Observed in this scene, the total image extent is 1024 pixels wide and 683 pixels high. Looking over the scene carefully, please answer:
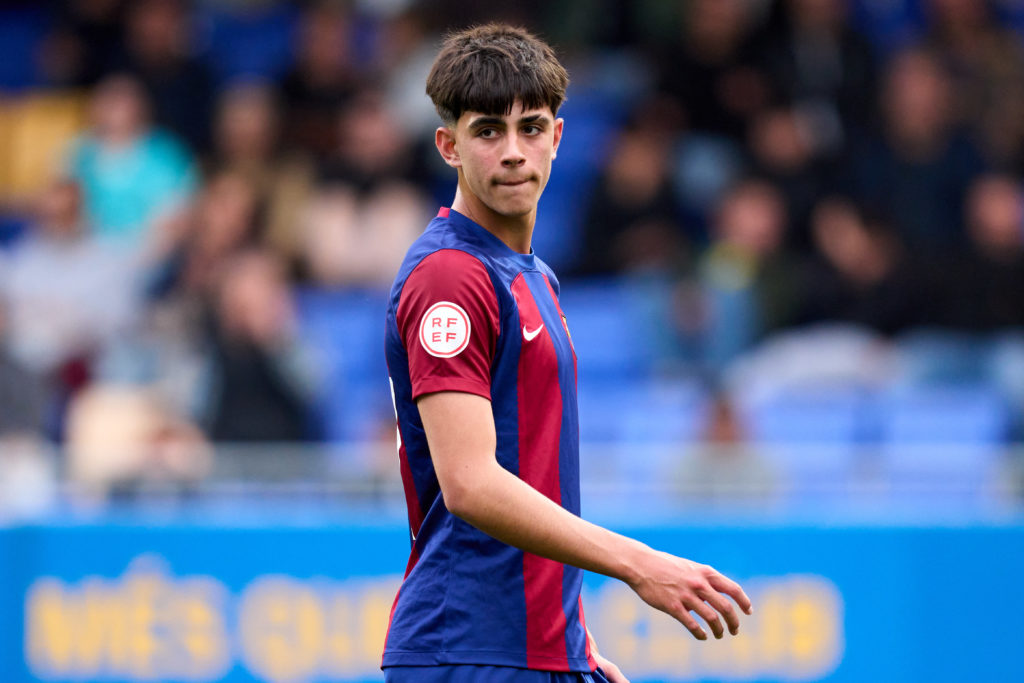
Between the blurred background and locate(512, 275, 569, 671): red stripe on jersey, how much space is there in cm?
335

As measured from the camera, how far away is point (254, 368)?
8.13m

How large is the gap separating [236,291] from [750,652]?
12.4 feet

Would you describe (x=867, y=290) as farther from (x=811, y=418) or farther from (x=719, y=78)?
(x=719, y=78)

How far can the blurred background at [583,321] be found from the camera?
6.33m

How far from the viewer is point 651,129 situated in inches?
381

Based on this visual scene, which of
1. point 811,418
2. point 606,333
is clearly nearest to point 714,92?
point 606,333

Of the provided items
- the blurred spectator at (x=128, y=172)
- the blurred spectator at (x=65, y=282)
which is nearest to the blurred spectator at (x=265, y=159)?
the blurred spectator at (x=128, y=172)

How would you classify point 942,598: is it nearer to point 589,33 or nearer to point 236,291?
point 236,291

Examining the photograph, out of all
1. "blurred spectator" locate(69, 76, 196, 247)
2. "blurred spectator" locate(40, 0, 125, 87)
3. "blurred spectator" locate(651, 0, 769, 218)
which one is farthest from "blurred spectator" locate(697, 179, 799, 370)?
"blurred spectator" locate(40, 0, 125, 87)

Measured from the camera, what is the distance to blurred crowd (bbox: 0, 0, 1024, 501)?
842cm

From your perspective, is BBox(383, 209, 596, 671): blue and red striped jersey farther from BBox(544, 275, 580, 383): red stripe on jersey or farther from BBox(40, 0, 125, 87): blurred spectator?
BBox(40, 0, 125, 87): blurred spectator

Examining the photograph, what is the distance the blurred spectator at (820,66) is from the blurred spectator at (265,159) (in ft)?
10.9

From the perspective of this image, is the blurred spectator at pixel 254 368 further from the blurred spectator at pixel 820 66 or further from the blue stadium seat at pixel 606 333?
the blurred spectator at pixel 820 66

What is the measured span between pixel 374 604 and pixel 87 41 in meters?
7.04
